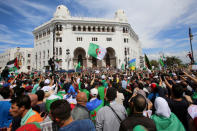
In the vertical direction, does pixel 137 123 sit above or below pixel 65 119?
below

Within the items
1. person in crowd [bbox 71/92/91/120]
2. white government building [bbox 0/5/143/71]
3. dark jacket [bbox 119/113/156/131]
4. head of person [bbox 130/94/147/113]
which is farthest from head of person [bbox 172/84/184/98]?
white government building [bbox 0/5/143/71]

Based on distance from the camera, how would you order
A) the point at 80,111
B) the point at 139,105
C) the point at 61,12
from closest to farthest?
1. the point at 139,105
2. the point at 80,111
3. the point at 61,12

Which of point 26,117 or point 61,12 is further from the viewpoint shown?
point 61,12

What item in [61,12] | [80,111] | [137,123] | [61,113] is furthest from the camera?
[61,12]

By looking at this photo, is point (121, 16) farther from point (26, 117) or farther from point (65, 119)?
point (65, 119)

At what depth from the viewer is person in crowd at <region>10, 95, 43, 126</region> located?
2490 mm

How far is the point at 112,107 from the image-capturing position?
9.21 ft

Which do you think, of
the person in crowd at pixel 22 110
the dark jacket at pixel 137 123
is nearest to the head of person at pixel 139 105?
the dark jacket at pixel 137 123

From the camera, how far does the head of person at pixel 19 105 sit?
8.17ft

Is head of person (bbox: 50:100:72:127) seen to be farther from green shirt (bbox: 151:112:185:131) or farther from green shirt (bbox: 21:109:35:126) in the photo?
green shirt (bbox: 151:112:185:131)

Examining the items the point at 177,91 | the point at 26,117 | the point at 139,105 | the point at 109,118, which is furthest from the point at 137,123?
the point at 26,117

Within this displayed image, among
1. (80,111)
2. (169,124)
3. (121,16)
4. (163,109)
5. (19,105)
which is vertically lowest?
(169,124)

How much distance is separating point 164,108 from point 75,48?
1583 inches

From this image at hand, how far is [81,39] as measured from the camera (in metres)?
42.3
